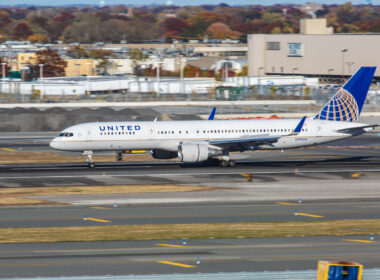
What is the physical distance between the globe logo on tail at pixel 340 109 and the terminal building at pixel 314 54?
80969 mm

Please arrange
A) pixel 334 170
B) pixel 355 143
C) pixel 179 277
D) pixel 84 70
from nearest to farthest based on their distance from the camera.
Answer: pixel 179 277
pixel 334 170
pixel 355 143
pixel 84 70

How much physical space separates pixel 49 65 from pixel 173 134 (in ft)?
389

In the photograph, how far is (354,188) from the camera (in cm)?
4119

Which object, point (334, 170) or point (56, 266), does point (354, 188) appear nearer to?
point (334, 170)

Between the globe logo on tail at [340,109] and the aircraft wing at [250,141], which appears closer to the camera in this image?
the aircraft wing at [250,141]

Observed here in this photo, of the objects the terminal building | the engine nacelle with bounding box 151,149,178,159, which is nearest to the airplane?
the engine nacelle with bounding box 151,149,178,159

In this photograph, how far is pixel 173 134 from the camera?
168 ft

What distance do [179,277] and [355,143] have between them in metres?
51.4

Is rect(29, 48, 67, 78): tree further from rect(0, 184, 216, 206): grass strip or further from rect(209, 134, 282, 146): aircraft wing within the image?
rect(0, 184, 216, 206): grass strip

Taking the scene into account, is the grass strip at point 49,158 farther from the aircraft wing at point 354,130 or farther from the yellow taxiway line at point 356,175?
the yellow taxiway line at point 356,175

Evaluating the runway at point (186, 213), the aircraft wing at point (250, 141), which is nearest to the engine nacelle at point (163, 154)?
the aircraft wing at point (250, 141)

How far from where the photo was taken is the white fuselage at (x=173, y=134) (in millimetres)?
50750

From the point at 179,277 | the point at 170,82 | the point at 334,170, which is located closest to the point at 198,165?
the point at 334,170

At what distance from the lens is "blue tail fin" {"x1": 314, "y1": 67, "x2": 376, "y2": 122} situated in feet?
179
